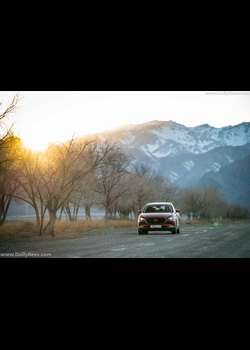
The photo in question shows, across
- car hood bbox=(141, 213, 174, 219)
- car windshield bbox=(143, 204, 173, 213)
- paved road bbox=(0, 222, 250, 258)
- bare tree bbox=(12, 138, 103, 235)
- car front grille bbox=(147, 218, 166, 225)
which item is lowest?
paved road bbox=(0, 222, 250, 258)

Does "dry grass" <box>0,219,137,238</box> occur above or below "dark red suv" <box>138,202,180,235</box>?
below

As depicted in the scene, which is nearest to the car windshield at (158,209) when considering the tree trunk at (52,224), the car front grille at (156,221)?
the car front grille at (156,221)

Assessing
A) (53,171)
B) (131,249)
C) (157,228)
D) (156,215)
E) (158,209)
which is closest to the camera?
(131,249)

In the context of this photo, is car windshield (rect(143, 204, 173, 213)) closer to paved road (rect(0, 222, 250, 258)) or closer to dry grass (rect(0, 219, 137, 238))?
paved road (rect(0, 222, 250, 258))

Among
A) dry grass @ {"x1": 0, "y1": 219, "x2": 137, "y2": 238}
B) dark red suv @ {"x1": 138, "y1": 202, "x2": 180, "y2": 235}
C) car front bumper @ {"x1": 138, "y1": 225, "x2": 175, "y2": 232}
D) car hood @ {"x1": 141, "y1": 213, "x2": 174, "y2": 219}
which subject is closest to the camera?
car hood @ {"x1": 141, "y1": 213, "x2": 174, "y2": 219}

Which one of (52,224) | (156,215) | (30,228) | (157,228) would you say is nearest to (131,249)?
(156,215)

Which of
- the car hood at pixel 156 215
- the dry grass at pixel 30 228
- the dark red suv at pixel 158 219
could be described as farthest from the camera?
the dry grass at pixel 30 228

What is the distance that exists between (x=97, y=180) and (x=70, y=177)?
15.8m

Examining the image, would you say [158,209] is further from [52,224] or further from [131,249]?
[131,249]

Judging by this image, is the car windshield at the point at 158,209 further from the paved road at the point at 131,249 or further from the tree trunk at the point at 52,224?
the tree trunk at the point at 52,224

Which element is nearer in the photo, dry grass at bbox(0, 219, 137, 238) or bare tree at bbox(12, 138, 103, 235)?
bare tree at bbox(12, 138, 103, 235)

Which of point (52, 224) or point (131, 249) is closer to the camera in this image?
point (131, 249)

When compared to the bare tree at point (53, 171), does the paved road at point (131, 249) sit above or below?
below

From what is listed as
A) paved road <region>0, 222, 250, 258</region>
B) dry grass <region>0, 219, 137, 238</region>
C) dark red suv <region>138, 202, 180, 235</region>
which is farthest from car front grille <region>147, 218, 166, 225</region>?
dry grass <region>0, 219, 137, 238</region>
